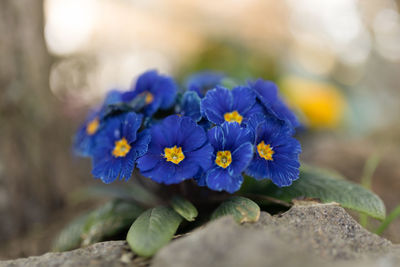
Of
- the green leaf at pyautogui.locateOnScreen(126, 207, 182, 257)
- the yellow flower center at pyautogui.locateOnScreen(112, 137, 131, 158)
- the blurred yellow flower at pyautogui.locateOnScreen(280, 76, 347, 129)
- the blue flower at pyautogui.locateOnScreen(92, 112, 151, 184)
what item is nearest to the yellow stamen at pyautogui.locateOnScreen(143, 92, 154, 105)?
the blue flower at pyautogui.locateOnScreen(92, 112, 151, 184)

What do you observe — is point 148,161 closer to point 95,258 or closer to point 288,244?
point 95,258

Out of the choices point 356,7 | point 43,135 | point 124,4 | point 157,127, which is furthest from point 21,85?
point 124,4

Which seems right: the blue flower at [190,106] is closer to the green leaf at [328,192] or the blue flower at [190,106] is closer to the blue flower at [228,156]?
the blue flower at [228,156]

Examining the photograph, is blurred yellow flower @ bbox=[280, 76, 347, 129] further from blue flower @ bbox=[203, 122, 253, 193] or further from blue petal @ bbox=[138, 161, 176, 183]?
blue petal @ bbox=[138, 161, 176, 183]

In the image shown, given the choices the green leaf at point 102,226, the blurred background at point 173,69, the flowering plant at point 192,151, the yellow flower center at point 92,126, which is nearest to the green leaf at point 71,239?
the green leaf at point 102,226

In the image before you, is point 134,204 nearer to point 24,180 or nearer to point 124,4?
point 24,180

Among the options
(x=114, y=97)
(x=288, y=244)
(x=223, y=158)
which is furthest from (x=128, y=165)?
(x=288, y=244)
